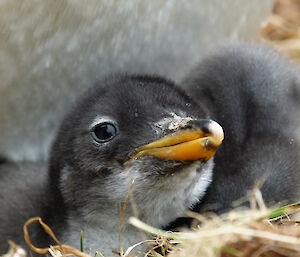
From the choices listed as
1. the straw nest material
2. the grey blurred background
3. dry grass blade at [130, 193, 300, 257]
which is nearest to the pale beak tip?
dry grass blade at [130, 193, 300, 257]

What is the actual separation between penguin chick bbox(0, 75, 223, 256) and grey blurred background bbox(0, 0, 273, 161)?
13.8 inches

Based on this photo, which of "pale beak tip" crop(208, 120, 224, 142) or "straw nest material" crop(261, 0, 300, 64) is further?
"straw nest material" crop(261, 0, 300, 64)

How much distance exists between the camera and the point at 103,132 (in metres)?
2.79

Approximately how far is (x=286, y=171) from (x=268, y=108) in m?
0.30

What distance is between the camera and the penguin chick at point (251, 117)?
2955mm

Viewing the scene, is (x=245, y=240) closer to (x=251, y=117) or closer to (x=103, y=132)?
(x=103, y=132)

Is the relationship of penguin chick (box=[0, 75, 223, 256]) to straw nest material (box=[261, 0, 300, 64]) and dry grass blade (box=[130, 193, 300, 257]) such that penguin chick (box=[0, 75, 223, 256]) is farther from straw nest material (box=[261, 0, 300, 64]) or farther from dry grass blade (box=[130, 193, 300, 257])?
straw nest material (box=[261, 0, 300, 64])

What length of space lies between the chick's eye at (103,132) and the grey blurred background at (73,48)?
0.54 metres

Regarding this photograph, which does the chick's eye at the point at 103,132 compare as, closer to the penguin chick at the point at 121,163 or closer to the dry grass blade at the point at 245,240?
the penguin chick at the point at 121,163

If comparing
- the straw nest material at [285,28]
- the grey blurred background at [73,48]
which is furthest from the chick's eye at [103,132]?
the straw nest material at [285,28]

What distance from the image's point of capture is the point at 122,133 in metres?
2.77

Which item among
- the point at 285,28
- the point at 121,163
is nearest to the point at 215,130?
the point at 121,163

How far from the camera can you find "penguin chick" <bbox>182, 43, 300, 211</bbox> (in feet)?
9.70

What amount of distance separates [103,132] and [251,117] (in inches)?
27.0
